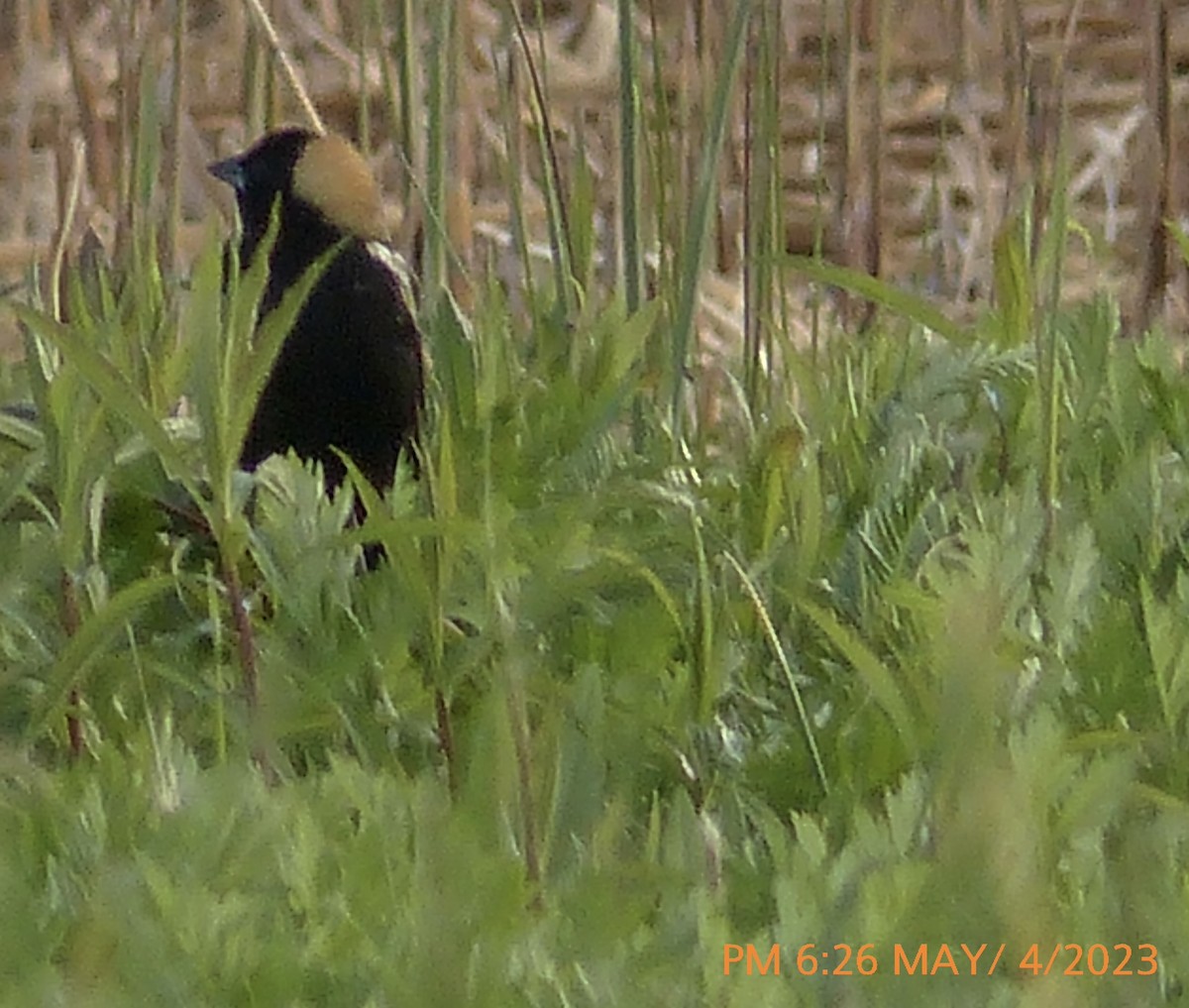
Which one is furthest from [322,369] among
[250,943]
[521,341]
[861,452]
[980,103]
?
[980,103]

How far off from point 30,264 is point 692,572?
405 mm

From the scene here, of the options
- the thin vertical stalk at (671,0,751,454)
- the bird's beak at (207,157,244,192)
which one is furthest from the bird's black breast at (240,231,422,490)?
the thin vertical stalk at (671,0,751,454)

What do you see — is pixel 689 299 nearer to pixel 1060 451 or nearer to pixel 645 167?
pixel 1060 451

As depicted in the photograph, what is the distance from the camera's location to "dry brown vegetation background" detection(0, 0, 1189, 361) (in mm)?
1531

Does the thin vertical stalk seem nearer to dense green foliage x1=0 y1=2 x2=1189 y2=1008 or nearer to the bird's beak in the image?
dense green foliage x1=0 y1=2 x2=1189 y2=1008
